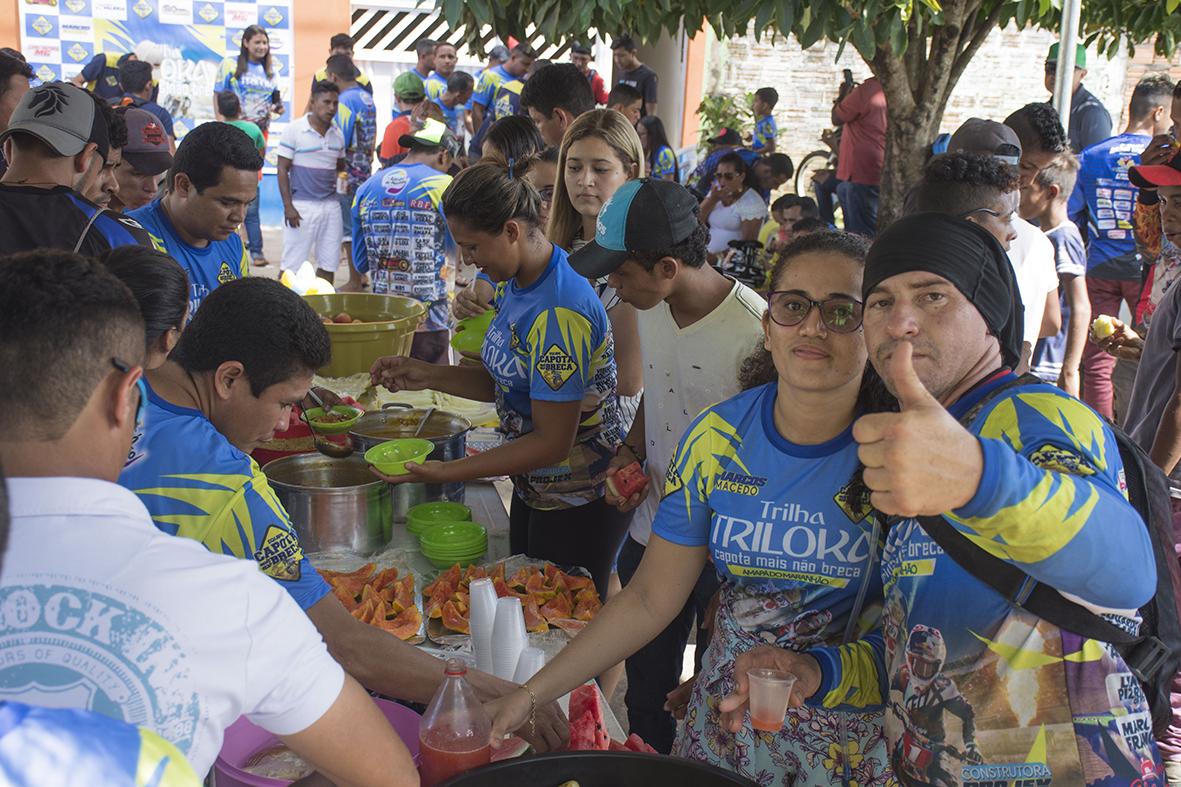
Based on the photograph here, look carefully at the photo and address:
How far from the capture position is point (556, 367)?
10.0 feet

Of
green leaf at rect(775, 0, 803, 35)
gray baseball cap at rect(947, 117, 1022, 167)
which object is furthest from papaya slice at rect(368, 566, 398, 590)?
gray baseball cap at rect(947, 117, 1022, 167)

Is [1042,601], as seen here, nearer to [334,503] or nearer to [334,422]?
[334,503]

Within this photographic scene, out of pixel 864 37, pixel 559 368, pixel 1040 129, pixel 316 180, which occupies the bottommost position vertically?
pixel 559 368

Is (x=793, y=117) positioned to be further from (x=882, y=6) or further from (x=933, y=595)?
(x=933, y=595)

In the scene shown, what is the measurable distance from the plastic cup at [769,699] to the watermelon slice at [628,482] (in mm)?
1149

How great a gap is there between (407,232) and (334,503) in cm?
328

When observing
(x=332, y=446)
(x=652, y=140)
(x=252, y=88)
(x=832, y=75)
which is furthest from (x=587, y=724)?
(x=832, y=75)

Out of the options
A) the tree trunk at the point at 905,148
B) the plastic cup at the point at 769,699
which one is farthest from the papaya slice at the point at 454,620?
the tree trunk at the point at 905,148

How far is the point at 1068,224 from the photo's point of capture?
4832 millimetres

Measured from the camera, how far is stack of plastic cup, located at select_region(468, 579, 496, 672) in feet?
7.75

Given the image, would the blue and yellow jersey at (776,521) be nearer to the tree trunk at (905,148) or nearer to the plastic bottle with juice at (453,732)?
the plastic bottle with juice at (453,732)

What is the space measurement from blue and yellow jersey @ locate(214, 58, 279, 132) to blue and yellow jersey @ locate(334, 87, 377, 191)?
1.91 meters

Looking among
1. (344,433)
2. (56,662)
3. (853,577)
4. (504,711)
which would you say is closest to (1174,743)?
(853,577)

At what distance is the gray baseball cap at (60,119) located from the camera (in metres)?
3.32
